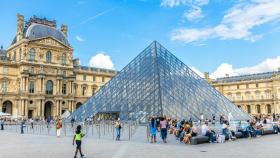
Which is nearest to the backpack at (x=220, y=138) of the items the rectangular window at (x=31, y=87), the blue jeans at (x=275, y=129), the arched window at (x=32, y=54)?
the blue jeans at (x=275, y=129)

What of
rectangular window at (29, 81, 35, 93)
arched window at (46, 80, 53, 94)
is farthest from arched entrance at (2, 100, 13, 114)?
arched window at (46, 80, 53, 94)

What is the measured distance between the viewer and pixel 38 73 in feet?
157

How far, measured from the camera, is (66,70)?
172 feet

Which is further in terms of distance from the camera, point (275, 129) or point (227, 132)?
point (275, 129)

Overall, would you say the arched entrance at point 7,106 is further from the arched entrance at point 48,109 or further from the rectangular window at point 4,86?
the arched entrance at point 48,109

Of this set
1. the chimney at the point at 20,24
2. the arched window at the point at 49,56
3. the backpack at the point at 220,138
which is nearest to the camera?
the backpack at the point at 220,138

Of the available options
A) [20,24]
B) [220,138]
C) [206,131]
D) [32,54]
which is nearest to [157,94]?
[206,131]

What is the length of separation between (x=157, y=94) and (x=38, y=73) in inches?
1197

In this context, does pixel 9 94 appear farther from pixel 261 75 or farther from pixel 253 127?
pixel 261 75

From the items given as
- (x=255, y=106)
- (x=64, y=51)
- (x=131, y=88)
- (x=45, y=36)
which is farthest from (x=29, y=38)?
(x=255, y=106)

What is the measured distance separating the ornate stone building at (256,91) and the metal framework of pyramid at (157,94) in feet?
133

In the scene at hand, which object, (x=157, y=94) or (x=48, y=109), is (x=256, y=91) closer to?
(x=48, y=109)

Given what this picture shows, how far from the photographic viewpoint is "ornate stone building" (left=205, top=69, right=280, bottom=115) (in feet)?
205

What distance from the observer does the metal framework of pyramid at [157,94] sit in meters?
22.2
